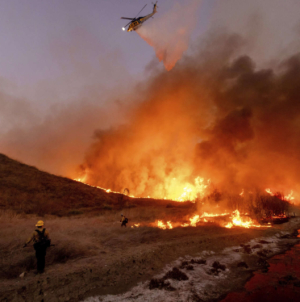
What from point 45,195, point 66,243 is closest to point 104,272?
point 66,243

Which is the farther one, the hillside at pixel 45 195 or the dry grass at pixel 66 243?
the hillside at pixel 45 195

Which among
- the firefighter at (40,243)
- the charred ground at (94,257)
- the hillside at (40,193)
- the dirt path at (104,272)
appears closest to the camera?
the dirt path at (104,272)

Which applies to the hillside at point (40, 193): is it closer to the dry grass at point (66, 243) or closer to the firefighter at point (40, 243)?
the dry grass at point (66, 243)

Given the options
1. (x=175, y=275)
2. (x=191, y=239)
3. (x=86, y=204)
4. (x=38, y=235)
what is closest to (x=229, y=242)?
(x=191, y=239)

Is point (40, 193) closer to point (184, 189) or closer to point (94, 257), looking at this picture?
point (94, 257)

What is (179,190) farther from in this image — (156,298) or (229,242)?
(156,298)

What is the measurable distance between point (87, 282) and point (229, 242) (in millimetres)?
12826

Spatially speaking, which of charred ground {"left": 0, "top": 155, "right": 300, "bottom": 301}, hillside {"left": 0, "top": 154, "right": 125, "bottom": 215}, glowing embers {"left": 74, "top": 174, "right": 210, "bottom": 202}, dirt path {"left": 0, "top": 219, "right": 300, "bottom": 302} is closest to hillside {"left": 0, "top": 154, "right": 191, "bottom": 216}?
hillside {"left": 0, "top": 154, "right": 125, "bottom": 215}

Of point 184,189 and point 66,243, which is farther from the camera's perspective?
point 184,189

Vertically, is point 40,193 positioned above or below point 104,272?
above

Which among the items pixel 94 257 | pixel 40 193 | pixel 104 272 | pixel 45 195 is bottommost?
pixel 104 272

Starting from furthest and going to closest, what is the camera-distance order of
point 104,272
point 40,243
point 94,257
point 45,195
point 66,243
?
point 45,195 < point 66,243 < point 94,257 < point 104,272 < point 40,243

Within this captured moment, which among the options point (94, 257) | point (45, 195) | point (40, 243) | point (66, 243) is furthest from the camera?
point (45, 195)

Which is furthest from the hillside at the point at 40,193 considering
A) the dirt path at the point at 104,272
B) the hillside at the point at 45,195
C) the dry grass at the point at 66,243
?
the dirt path at the point at 104,272
